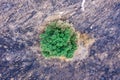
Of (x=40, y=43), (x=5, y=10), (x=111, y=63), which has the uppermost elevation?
(x=5, y=10)

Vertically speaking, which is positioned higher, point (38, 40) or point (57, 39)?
point (38, 40)

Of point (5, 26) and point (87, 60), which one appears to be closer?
point (5, 26)

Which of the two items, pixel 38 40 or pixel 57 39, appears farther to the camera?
pixel 38 40

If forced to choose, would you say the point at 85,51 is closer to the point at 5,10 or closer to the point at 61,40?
the point at 61,40

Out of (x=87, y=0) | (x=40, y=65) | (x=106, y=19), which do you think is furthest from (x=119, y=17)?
(x=40, y=65)
